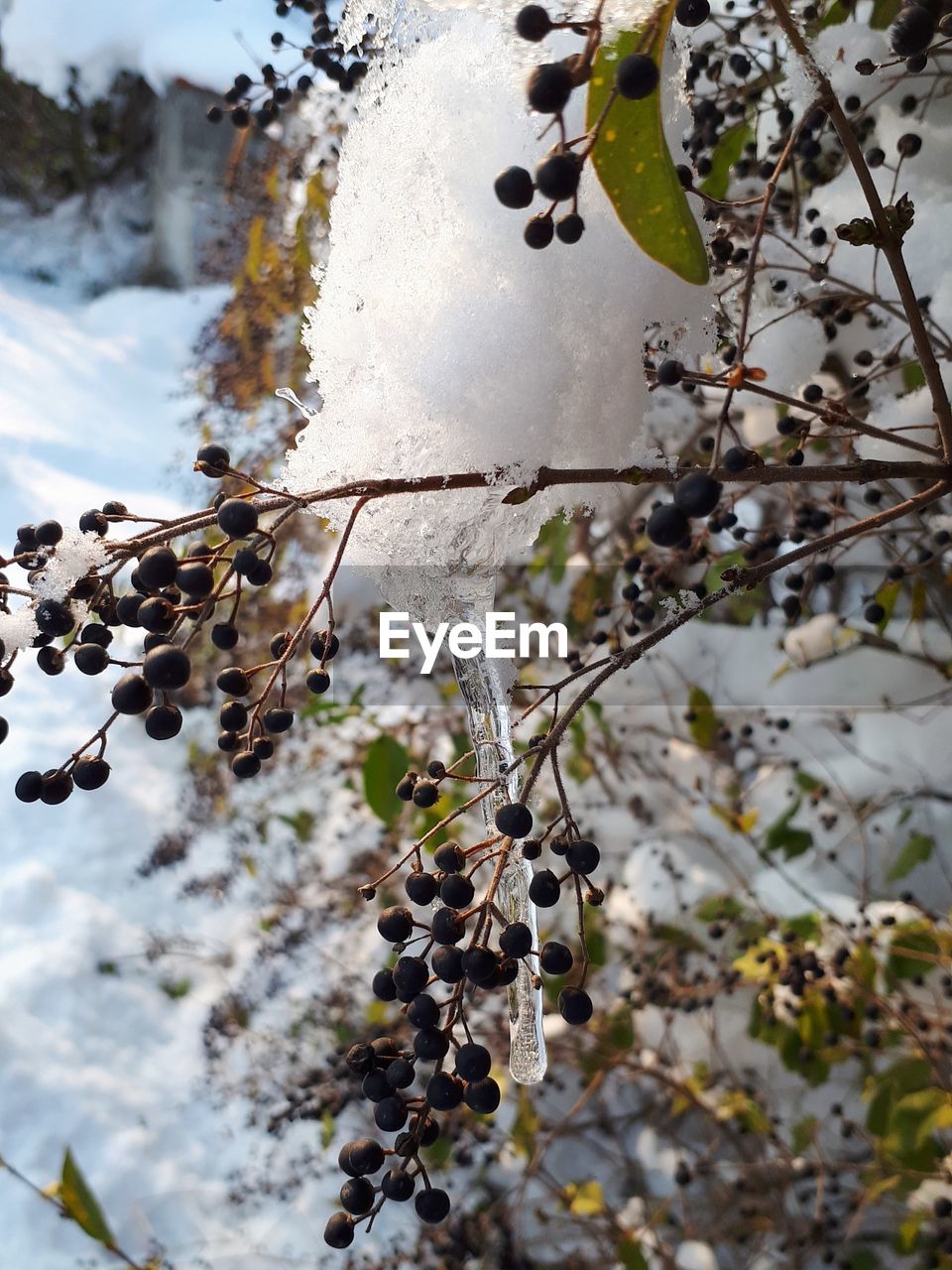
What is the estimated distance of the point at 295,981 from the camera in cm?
188

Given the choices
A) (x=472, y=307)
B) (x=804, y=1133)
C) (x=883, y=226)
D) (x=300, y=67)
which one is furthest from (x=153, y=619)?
(x=804, y=1133)

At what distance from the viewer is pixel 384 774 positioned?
3.37ft

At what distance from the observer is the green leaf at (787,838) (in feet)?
3.98

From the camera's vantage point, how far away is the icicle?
0.45 meters

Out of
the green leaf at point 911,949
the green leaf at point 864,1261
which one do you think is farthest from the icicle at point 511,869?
the green leaf at point 864,1261

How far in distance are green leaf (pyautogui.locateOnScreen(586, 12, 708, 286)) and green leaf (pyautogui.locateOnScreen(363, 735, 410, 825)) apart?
0.77 meters

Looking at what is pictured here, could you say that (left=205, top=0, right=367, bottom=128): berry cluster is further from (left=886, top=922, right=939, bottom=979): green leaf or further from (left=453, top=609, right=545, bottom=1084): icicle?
(left=886, top=922, right=939, bottom=979): green leaf

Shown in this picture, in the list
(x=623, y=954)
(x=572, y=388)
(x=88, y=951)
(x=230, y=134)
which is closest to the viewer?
(x=572, y=388)

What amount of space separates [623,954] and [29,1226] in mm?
1057

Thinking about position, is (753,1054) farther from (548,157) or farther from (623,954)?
(548,157)

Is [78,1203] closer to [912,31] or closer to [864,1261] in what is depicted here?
[864,1261]

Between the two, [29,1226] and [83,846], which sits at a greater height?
[83,846]

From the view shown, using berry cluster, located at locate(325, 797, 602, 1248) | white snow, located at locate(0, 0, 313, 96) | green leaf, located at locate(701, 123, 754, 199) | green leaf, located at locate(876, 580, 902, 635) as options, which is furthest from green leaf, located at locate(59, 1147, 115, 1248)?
white snow, located at locate(0, 0, 313, 96)

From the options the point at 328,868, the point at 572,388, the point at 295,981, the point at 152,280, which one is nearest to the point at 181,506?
the point at 152,280
